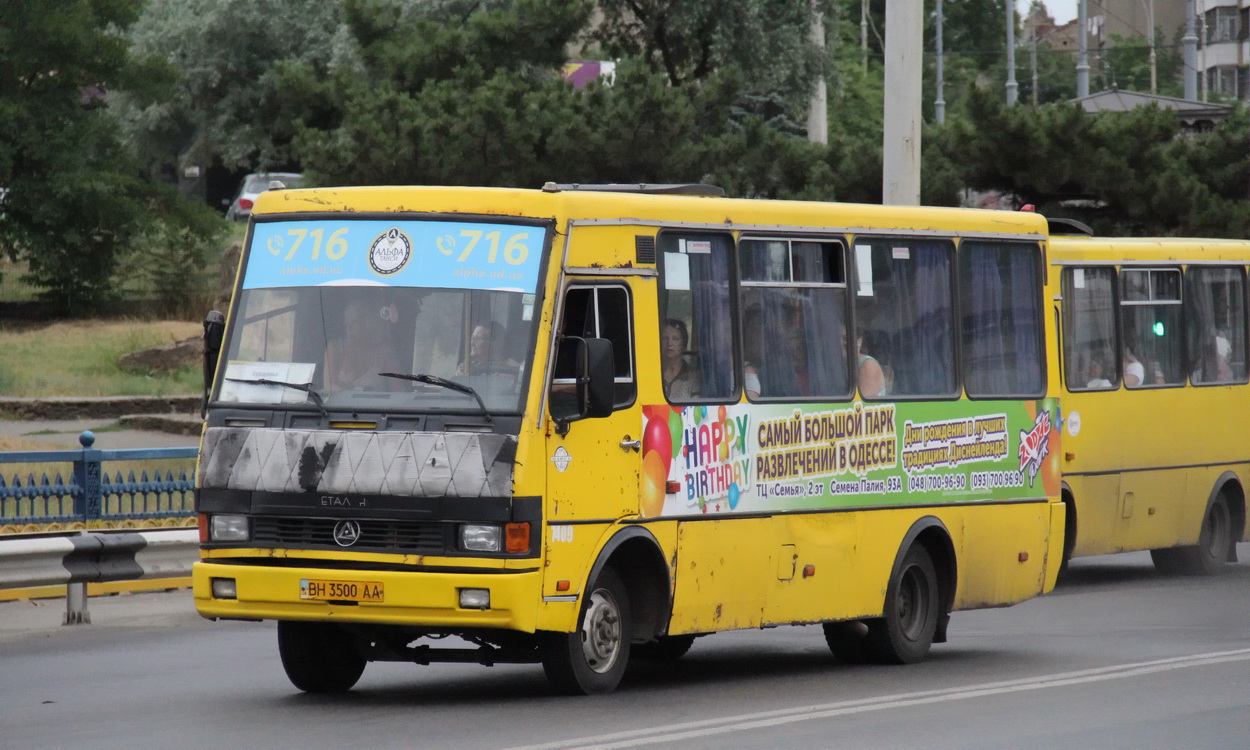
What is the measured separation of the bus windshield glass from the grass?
17638mm

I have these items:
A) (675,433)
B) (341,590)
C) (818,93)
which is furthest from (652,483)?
(818,93)

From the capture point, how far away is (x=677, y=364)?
10.6m

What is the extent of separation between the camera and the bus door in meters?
9.65

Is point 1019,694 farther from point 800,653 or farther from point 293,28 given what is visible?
point 293,28

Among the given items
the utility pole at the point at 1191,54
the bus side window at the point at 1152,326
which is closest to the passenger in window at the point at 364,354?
the bus side window at the point at 1152,326

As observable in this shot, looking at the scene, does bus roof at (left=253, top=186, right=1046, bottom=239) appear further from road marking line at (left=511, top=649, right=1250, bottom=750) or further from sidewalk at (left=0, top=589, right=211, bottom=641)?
sidewalk at (left=0, top=589, right=211, bottom=641)

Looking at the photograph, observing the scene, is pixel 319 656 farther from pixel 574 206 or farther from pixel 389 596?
pixel 574 206

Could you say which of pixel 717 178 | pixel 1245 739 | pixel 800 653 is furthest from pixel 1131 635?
pixel 717 178

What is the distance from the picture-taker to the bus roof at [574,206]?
391 inches

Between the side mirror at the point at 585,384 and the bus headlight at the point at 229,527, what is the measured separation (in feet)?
5.30

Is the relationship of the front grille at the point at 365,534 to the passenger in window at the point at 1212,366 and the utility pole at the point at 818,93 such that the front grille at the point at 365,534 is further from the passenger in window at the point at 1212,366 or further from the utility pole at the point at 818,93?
the utility pole at the point at 818,93

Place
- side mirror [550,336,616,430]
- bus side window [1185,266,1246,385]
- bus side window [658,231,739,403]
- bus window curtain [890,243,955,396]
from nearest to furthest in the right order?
1. side mirror [550,336,616,430]
2. bus side window [658,231,739,403]
3. bus window curtain [890,243,955,396]
4. bus side window [1185,266,1246,385]

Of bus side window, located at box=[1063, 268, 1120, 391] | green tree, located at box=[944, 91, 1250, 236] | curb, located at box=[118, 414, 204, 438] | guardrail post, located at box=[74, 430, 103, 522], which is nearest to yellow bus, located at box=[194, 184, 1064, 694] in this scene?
guardrail post, located at box=[74, 430, 103, 522]

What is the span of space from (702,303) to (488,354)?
163cm
